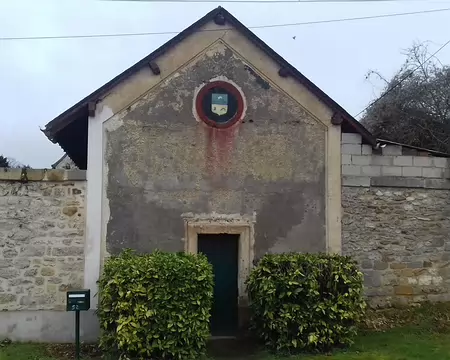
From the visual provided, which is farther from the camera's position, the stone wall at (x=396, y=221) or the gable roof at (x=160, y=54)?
the stone wall at (x=396, y=221)

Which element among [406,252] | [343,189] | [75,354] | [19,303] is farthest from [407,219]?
[19,303]

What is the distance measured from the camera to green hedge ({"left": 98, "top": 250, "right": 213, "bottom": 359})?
25.2 ft

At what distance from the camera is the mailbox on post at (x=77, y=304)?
8.30 m

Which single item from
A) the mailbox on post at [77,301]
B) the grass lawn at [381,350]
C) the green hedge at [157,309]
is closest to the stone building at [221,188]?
the grass lawn at [381,350]

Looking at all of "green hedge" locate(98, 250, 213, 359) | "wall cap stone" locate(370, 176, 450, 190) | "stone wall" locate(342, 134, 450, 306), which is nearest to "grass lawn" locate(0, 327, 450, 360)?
"stone wall" locate(342, 134, 450, 306)

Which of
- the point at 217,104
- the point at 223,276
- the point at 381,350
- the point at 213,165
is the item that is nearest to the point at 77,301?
the point at 223,276

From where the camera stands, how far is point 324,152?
9992 millimetres

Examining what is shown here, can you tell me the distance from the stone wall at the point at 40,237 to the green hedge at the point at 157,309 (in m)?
1.45

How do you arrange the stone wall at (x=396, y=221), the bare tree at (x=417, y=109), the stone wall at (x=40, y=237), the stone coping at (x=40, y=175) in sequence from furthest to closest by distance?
the bare tree at (x=417, y=109) < the stone wall at (x=396, y=221) < the stone coping at (x=40, y=175) < the stone wall at (x=40, y=237)

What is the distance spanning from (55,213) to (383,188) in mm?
6001

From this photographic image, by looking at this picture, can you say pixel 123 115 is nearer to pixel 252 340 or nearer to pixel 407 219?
pixel 252 340

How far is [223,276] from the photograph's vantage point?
384 inches

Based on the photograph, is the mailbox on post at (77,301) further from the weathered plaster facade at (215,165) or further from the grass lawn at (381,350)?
the weathered plaster facade at (215,165)

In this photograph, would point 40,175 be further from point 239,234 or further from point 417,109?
point 417,109
